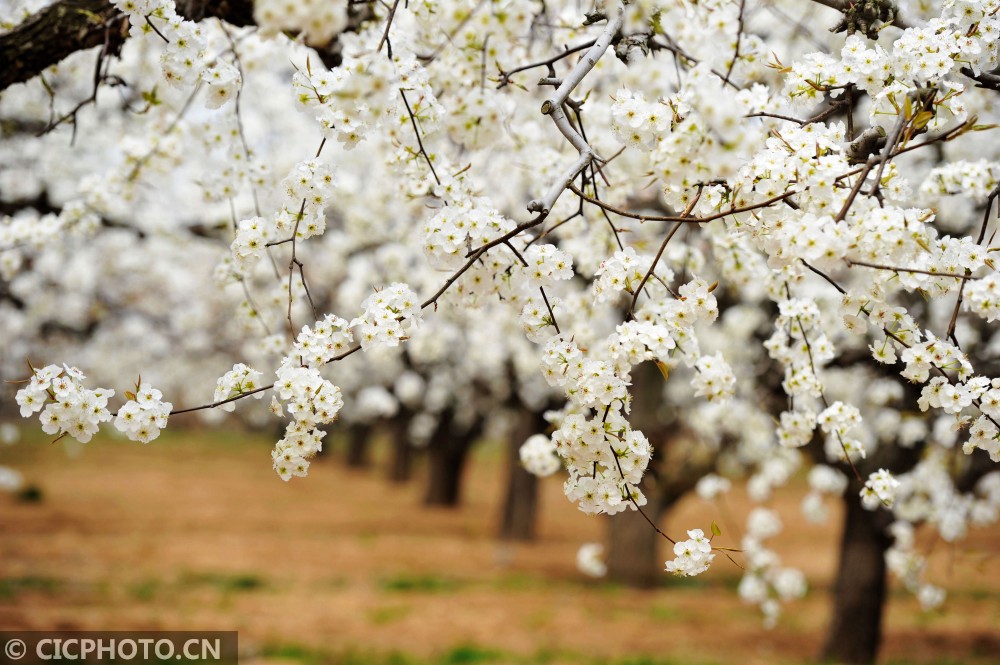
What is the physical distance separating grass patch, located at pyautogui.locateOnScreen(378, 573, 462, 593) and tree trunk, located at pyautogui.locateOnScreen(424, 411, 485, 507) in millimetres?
8386

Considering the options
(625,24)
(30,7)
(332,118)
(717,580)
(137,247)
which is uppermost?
(137,247)

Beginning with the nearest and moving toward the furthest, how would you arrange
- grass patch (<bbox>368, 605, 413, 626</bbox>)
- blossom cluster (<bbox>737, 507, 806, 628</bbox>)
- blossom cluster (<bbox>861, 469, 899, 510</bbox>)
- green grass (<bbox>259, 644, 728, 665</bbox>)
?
1. blossom cluster (<bbox>861, 469, 899, 510</bbox>)
2. green grass (<bbox>259, 644, 728, 665</bbox>)
3. blossom cluster (<bbox>737, 507, 806, 628</bbox>)
4. grass patch (<bbox>368, 605, 413, 626</bbox>)

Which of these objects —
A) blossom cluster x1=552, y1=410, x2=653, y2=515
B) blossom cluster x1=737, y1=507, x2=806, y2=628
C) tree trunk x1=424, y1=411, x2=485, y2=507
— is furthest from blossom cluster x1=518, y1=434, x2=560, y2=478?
tree trunk x1=424, y1=411, x2=485, y2=507

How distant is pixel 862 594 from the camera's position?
7.26 metres

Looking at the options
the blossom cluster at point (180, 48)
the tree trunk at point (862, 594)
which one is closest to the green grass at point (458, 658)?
the tree trunk at point (862, 594)

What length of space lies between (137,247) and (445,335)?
19.5ft

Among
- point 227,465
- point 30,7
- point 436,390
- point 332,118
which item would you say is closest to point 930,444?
point 332,118

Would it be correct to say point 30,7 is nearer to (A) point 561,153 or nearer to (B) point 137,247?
(A) point 561,153

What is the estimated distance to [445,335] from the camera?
402 inches

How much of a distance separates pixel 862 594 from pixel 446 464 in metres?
13.1

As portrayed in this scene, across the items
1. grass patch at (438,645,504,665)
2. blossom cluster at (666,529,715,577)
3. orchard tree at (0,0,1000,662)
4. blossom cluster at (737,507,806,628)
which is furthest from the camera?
blossom cluster at (737,507,806,628)

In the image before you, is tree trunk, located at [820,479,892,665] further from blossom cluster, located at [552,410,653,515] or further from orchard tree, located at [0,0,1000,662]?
blossom cluster, located at [552,410,653,515]

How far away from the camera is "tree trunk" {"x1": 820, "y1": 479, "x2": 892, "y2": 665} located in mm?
7230

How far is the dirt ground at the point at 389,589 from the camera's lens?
23.6 ft
